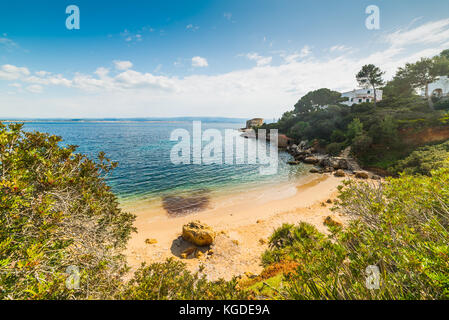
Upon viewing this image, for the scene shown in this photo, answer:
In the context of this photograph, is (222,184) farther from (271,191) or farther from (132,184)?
(132,184)

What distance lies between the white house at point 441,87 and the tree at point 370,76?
29.6 ft

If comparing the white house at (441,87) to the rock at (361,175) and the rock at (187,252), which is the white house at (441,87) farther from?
the rock at (187,252)

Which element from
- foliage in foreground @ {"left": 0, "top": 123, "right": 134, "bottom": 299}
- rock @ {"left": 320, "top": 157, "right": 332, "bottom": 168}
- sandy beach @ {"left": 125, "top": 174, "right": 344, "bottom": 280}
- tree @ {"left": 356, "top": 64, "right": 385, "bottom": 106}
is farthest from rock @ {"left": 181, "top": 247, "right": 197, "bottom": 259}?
tree @ {"left": 356, "top": 64, "right": 385, "bottom": 106}

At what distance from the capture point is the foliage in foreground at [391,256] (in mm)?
3053

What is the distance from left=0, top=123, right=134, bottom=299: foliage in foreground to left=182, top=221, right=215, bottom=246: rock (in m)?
6.10

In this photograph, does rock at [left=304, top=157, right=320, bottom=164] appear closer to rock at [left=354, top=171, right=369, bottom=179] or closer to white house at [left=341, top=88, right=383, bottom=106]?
rock at [left=354, top=171, right=369, bottom=179]

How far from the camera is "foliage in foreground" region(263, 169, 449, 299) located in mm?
3053

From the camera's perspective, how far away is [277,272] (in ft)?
21.4

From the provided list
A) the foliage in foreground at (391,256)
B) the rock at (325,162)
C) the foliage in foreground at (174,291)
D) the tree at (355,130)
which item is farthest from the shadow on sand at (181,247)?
the tree at (355,130)

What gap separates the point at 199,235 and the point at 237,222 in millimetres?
4481

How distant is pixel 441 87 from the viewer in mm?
37188
